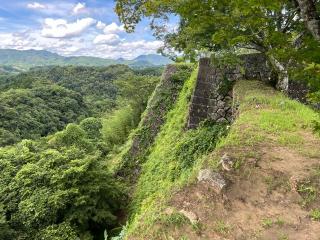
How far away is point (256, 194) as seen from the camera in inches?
253

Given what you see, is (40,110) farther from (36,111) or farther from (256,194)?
(256,194)

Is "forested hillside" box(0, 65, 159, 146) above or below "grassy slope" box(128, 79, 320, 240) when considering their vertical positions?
below

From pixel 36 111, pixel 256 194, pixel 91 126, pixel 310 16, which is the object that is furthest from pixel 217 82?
pixel 36 111

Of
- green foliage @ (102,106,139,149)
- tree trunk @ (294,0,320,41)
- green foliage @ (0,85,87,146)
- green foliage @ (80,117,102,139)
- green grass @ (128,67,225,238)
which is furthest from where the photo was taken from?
green foliage @ (0,85,87,146)

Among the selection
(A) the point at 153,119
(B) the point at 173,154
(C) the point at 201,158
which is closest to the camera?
(C) the point at 201,158

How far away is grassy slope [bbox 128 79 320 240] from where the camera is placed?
5.60 meters

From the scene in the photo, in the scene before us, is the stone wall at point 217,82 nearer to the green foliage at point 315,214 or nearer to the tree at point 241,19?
the tree at point 241,19

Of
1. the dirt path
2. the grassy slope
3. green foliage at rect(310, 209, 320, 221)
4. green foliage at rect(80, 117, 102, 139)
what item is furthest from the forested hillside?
green foliage at rect(310, 209, 320, 221)

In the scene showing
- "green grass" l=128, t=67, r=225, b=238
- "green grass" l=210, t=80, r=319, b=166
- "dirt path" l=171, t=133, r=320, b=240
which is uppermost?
"green grass" l=210, t=80, r=319, b=166

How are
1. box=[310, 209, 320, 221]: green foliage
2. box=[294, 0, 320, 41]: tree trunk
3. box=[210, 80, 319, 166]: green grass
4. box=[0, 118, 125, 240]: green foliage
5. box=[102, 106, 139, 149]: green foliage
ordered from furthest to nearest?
box=[102, 106, 139, 149]: green foliage, box=[0, 118, 125, 240]: green foliage, box=[210, 80, 319, 166]: green grass, box=[310, 209, 320, 221]: green foliage, box=[294, 0, 320, 41]: tree trunk

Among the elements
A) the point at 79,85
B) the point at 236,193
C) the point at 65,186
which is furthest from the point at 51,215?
the point at 79,85

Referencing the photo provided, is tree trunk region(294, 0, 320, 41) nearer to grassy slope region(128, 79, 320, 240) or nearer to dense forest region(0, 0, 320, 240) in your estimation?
dense forest region(0, 0, 320, 240)

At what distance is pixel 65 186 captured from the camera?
14.0 meters

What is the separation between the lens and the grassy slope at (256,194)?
221 inches
